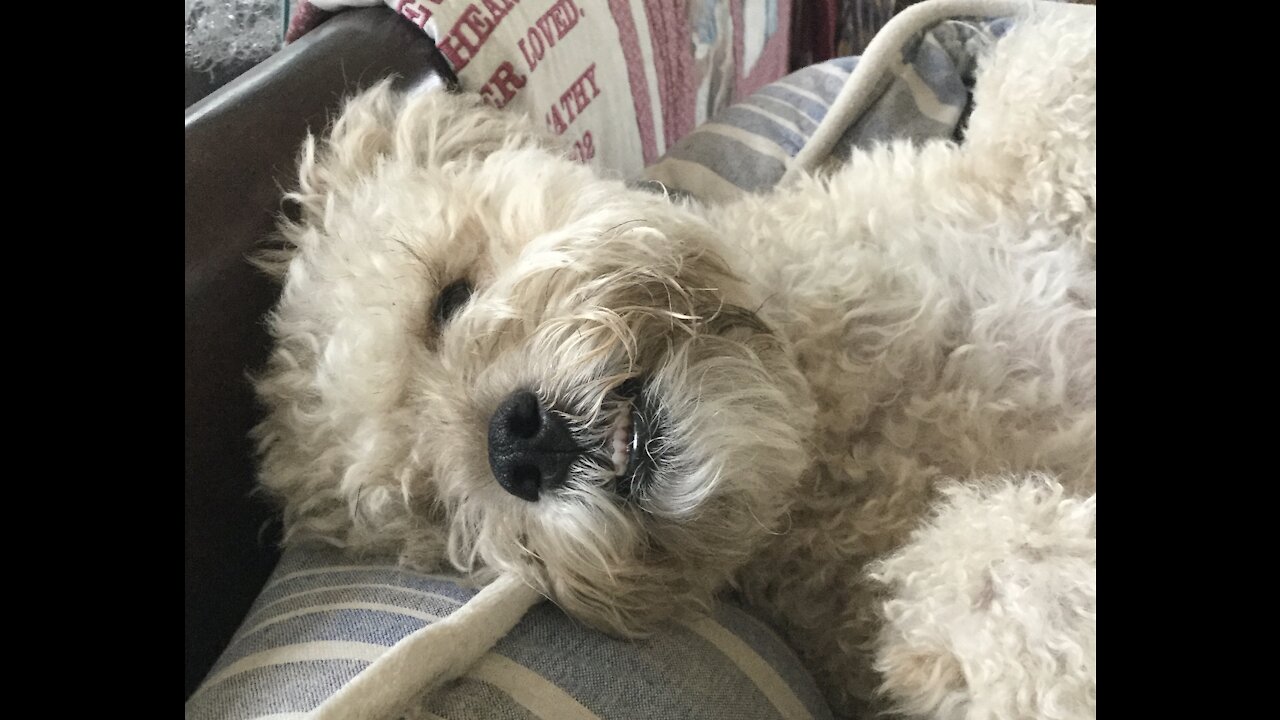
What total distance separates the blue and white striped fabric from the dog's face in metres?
0.66

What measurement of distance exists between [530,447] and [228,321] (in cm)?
45

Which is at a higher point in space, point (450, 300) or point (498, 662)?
point (450, 300)

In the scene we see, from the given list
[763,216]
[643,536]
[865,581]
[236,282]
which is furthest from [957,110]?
[236,282]

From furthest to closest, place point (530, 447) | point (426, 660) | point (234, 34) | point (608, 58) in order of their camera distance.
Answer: point (234, 34) < point (608, 58) < point (530, 447) < point (426, 660)

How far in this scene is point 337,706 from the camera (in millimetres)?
730

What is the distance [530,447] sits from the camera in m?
0.89

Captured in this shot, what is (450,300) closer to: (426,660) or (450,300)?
(450,300)

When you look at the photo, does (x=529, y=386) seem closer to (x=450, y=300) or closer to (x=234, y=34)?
(x=450, y=300)

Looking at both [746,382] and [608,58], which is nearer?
[746,382]

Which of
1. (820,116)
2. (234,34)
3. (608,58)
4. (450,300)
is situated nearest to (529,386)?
(450,300)

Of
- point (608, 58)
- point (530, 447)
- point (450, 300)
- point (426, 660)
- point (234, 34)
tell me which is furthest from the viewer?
point (234, 34)

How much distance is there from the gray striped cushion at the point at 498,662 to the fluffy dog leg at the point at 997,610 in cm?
15

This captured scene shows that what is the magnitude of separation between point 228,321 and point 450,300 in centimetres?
28

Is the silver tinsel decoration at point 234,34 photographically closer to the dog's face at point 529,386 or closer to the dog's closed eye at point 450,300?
the dog's face at point 529,386
